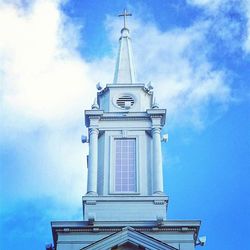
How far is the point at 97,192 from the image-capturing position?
3875 centimetres

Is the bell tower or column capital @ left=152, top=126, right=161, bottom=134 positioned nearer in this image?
the bell tower

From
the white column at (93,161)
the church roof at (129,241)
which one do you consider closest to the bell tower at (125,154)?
the white column at (93,161)

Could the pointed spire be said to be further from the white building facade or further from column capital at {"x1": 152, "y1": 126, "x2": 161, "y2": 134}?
column capital at {"x1": 152, "y1": 126, "x2": 161, "y2": 134}

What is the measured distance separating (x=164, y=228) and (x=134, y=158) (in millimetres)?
5856

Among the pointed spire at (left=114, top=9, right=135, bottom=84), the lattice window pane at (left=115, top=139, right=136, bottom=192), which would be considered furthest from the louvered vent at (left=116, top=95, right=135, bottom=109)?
the lattice window pane at (left=115, top=139, right=136, bottom=192)

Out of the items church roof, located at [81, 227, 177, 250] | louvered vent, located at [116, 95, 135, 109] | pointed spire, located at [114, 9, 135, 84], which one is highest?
pointed spire, located at [114, 9, 135, 84]

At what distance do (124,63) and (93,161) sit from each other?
8.59 m

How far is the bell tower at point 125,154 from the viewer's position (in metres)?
37.6

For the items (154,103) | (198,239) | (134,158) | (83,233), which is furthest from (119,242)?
(154,103)

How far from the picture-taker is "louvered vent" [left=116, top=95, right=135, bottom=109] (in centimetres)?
4227

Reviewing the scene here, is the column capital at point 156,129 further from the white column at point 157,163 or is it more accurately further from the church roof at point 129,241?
the church roof at point 129,241

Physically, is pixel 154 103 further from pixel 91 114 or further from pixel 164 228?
pixel 164 228

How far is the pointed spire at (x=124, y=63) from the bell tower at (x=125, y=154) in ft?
0.29

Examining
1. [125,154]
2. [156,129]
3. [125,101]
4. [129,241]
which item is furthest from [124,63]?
[129,241]
